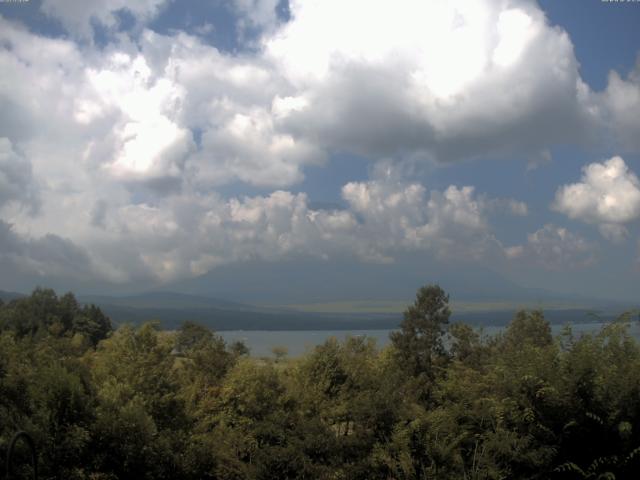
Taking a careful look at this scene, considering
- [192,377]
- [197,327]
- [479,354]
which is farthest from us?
[197,327]

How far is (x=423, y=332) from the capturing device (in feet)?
163

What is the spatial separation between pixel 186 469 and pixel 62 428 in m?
3.76

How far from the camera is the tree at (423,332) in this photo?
4812 cm

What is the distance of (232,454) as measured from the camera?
18672 mm

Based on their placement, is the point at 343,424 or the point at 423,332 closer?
the point at 343,424

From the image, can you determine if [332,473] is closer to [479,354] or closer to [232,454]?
[232,454]

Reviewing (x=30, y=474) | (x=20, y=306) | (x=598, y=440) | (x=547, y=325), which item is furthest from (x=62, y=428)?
(x=20, y=306)

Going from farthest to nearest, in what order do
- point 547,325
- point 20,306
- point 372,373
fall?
point 20,306, point 547,325, point 372,373

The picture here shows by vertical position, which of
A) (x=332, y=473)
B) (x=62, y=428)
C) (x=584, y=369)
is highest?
(x=584, y=369)

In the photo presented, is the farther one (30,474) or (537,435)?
(537,435)

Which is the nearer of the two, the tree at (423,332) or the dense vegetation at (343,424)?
the dense vegetation at (343,424)

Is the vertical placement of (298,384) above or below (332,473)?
above

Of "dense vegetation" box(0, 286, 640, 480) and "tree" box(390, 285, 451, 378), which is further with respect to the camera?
"tree" box(390, 285, 451, 378)

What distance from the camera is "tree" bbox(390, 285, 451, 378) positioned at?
48125 mm
